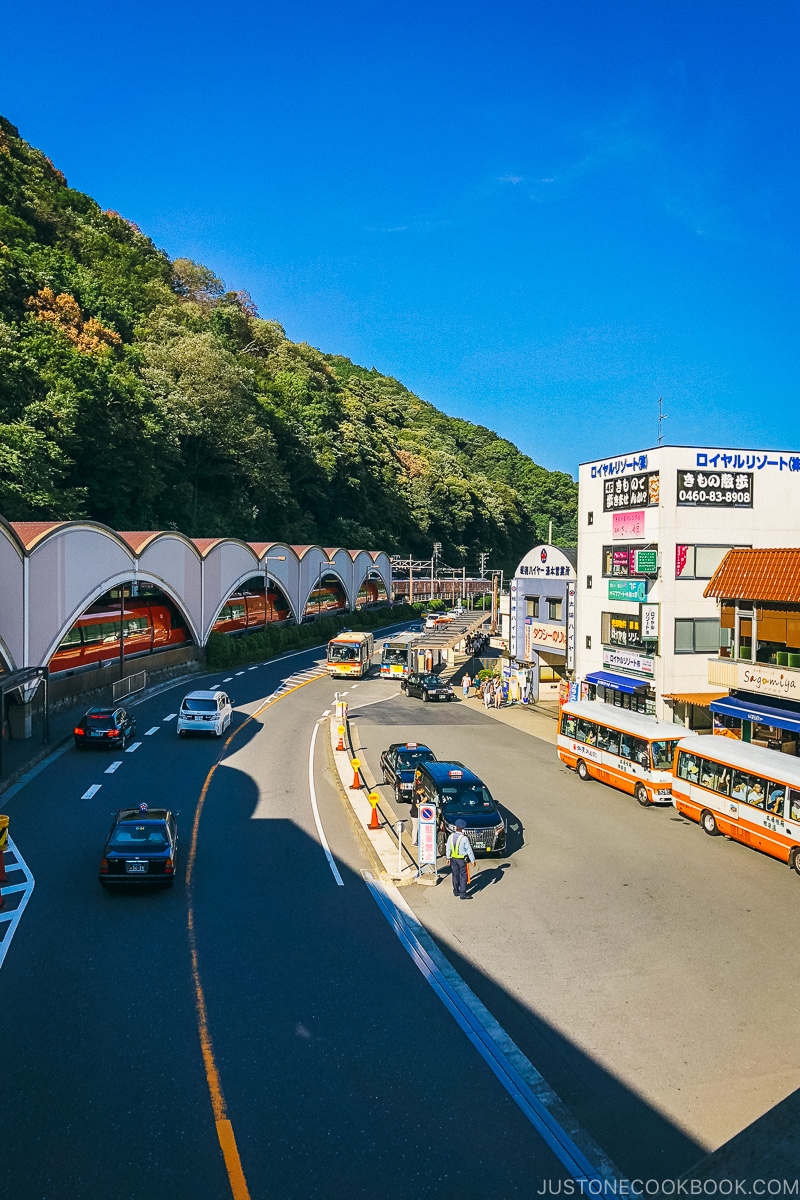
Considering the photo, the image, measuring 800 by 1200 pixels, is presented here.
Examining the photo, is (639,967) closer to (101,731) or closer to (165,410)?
(101,731)

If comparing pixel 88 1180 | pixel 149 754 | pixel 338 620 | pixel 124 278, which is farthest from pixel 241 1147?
pixel 124 278

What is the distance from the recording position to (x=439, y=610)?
93.6 meters

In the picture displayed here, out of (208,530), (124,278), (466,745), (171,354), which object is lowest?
(466,745)

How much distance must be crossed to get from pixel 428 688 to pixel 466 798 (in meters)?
23.6

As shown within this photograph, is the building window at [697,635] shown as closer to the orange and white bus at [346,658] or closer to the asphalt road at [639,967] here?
the asphalt road at [639,967]

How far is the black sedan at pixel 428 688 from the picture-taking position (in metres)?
42.3

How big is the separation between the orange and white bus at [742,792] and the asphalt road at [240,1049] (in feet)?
29.6

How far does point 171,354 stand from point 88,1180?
6609cm

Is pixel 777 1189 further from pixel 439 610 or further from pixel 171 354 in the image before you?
pixel 439 610

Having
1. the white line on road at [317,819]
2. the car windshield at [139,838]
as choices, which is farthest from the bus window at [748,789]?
the car windshield at [139,838]

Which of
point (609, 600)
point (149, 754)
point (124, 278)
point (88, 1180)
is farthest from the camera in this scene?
point (124, 278)

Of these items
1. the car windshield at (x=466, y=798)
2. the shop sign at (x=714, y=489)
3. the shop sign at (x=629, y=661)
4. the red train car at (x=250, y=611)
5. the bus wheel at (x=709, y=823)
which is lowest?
the bus wheel at (x=709, y=823)

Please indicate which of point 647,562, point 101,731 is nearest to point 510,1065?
point 101,731

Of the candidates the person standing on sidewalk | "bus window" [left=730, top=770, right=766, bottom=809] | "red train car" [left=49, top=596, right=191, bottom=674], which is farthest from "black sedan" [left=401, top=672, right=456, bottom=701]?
the person standing on sidewalk
